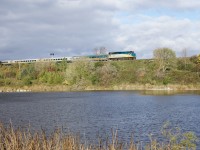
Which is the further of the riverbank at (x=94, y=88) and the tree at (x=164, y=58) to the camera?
the tree at (x=164, y=58)

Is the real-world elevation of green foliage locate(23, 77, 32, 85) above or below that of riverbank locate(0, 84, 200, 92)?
above

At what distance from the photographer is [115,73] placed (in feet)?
369

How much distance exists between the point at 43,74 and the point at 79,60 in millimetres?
15876

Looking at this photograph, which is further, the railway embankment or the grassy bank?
the grassy bank

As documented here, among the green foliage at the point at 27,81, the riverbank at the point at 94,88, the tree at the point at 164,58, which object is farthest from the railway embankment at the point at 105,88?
the tree at the point at 164,58

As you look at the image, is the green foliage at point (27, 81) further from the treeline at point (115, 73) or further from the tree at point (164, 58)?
the tree at point (164, 58)

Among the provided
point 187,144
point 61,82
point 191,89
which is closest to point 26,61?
point 61,82

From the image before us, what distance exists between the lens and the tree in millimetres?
101350

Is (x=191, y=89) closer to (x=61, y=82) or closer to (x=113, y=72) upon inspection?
(x=113, y=72)

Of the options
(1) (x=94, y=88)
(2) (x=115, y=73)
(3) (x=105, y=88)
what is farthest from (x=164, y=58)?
(1) (x=94, y=88)

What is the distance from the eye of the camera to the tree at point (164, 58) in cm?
10135

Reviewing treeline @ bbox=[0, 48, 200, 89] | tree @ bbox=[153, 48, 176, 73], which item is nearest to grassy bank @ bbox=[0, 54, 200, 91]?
treeline @ bbox=[0, 48, 200, 89]

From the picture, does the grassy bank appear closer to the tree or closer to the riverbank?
the riverbank

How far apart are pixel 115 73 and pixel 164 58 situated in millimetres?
18315
